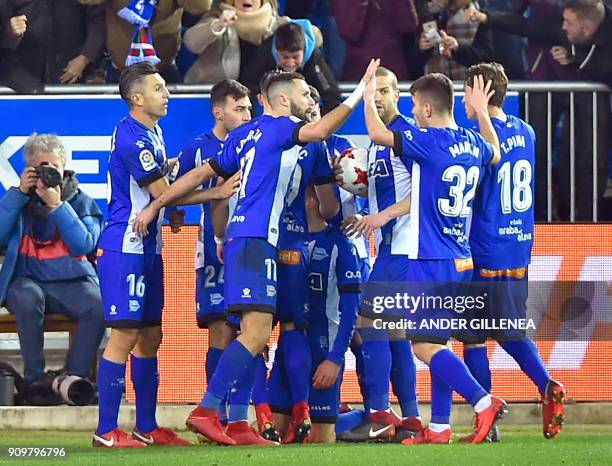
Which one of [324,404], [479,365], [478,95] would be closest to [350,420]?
[324,404]

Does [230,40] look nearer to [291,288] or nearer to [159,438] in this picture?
[291,288]

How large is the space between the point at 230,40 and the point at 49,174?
6.67 ft

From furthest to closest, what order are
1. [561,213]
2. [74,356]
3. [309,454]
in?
[561,213]
[74,356]
[309,454]

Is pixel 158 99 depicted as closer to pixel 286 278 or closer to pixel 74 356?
pixel 286 278

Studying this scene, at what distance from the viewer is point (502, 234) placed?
37.3ft

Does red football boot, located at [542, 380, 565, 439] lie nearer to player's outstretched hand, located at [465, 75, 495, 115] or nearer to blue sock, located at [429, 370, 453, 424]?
blue sock, located at [429, 370, 453, 424]

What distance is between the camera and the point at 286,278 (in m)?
10.8

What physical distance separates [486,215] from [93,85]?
3.52m

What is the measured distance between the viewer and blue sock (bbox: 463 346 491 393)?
11242 mm

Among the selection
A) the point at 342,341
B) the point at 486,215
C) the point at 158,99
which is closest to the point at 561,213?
the point at 486,215

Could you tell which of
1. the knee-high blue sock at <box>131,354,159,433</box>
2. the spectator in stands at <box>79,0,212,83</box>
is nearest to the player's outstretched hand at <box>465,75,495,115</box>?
the knee-high blue sock at <box>131,354,159,433</box>

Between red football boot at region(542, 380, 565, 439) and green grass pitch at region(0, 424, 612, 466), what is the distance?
0.07m

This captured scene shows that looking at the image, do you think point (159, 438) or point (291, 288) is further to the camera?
point (159, 438)

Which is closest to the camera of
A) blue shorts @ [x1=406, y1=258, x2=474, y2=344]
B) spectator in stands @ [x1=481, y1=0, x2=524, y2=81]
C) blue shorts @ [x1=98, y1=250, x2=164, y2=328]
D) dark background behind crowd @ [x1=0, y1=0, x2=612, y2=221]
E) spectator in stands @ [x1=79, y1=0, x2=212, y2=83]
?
blue shorts @ [x1=406, y1=258, x2=474, y2=344]
